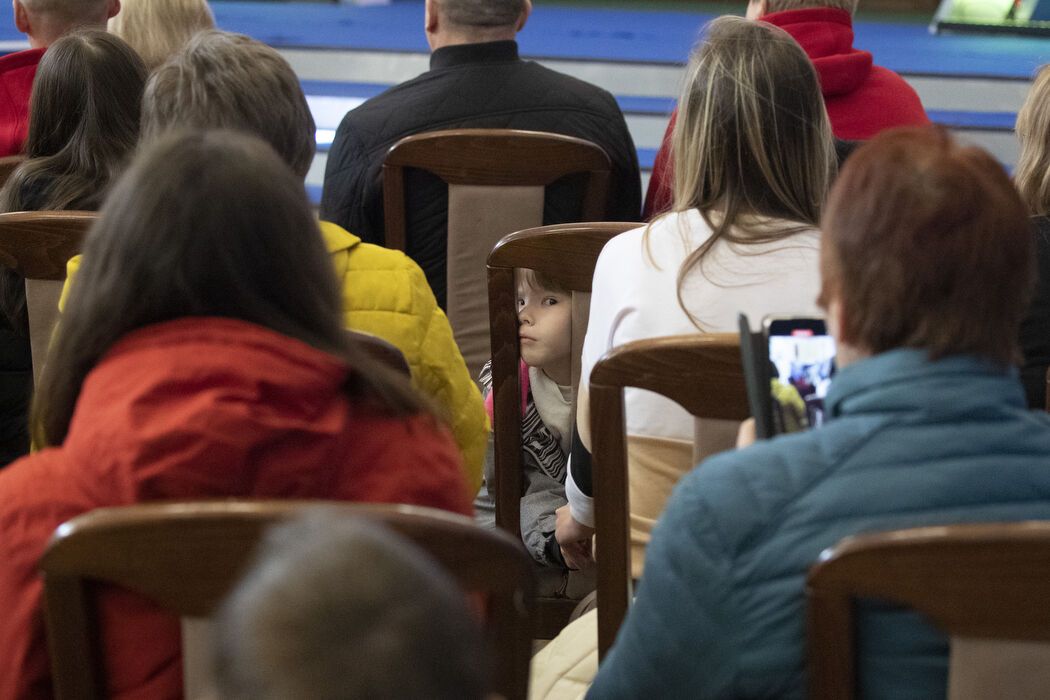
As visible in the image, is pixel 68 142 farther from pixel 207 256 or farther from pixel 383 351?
pixel 207 256

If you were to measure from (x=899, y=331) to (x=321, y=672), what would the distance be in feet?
2.19

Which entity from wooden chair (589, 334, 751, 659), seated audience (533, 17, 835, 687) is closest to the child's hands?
seated audience (533, 17, 835, 687)

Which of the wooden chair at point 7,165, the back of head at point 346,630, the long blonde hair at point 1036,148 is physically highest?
the back of head at point 346,630

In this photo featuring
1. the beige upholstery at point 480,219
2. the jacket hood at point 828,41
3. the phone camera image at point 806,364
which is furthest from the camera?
the jacket hood at point 828,41

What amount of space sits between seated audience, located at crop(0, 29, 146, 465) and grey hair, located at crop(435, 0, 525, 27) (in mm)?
790

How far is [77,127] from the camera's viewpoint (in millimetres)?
2471

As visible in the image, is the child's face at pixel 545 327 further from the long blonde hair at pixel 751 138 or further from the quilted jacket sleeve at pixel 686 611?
the quilted jacket sleeve at pixel 686 611

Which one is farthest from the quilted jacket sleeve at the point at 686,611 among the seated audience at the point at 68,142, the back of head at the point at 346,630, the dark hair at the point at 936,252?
the seated audience at the point at 68,142

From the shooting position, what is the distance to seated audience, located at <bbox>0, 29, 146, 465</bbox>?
7.98ft

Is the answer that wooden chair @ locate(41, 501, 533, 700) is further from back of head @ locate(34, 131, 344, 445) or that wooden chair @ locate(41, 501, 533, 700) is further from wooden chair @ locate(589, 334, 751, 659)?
wooden chair @ locate(589, 334, 751, 659)

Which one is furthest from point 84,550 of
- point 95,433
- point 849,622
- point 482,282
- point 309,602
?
point 482,282

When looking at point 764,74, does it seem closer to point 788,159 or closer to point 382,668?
point 788,159

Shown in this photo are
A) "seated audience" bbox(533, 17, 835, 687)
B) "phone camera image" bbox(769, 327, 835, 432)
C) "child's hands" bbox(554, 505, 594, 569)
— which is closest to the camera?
"phone camera image" bbox(769, 327, 835, 432)

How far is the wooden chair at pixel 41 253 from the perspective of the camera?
206 cm
